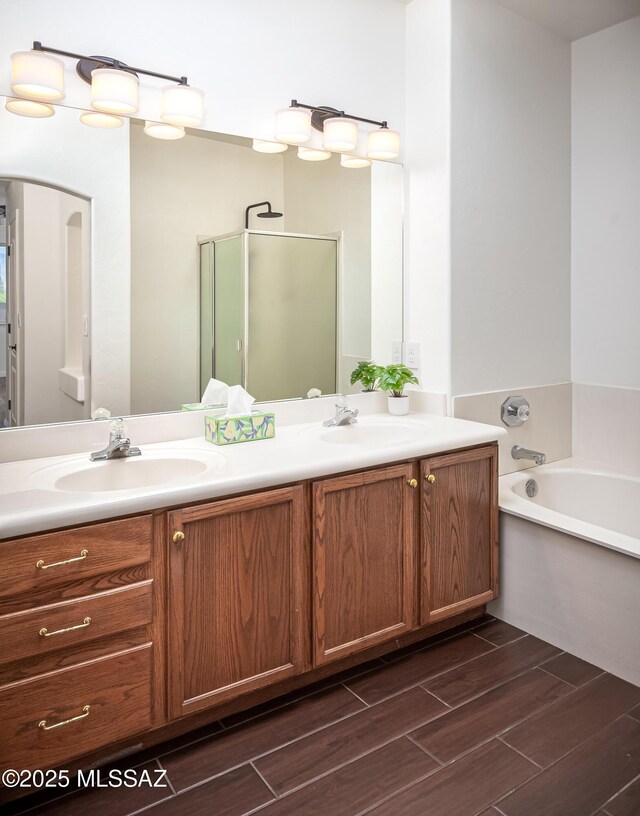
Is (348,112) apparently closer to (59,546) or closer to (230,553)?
(230,553)

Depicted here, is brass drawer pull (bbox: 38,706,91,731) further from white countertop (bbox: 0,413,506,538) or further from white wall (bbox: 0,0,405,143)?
white wall (bbox: 0,0,405,143)

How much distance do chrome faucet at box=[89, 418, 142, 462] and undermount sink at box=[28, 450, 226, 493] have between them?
2cm

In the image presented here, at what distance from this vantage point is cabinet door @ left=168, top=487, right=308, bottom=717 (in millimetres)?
1686

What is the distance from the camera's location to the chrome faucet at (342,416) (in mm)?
2447

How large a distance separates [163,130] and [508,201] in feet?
4.98

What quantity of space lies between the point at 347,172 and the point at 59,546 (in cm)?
184

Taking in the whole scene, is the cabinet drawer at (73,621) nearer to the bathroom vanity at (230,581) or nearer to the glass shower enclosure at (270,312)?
the bathroom vanity at (230,581)

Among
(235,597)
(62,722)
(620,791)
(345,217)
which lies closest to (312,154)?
(345,217)

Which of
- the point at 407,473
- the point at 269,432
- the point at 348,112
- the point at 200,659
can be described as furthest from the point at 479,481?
A: the point at 348,112

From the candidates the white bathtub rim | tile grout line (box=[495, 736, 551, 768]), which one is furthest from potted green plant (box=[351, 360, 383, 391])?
tile grout line (box=[495, 736, 551, 768])

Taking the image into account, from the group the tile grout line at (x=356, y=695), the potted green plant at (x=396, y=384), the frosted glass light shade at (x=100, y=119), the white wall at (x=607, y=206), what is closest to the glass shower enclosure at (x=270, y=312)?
the potted green plant at (x=396, y=384)

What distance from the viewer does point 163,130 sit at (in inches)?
83.1

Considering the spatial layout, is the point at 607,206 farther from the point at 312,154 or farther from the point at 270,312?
the point at 270,312

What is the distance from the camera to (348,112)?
8.38 ft
